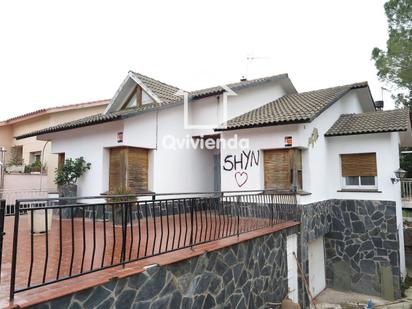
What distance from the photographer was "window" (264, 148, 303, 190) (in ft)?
29.0

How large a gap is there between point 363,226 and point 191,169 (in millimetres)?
6311

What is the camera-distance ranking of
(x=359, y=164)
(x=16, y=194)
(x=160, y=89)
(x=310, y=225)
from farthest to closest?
(x=16, y=194), (x=160, y=89), (x=359, y=164), (x=310, y=225)

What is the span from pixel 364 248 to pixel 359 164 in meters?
2.88

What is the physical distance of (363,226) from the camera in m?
9.95

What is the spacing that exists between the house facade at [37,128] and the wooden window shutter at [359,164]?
12663 millimetres

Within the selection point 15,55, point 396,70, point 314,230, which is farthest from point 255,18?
point 15,55

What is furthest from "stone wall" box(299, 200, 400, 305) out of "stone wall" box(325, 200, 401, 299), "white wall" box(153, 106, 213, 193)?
"white wall" box(153, 106, 213, 193)

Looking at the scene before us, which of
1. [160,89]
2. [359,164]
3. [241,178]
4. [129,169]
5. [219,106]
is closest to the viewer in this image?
[129,169]

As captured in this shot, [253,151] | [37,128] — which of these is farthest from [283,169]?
[37,128]

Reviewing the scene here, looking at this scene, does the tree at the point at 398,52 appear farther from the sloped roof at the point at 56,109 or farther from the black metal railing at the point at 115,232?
the sloped roof at the point at 56,109

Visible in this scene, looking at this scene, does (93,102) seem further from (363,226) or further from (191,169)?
(363,226)

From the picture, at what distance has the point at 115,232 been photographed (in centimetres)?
608

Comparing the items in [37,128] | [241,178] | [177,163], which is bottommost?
[241,178]

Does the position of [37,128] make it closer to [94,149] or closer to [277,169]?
[94,149]
